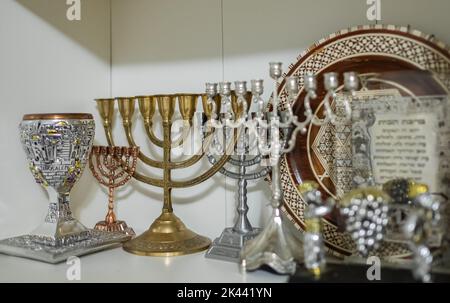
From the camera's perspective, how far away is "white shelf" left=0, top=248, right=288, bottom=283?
739 millimetres

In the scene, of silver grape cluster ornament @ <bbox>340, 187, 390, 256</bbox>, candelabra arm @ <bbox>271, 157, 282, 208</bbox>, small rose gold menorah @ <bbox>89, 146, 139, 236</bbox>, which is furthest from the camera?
small rose gold menorah @ <bbox>89, 146, 139, 236</bbox>

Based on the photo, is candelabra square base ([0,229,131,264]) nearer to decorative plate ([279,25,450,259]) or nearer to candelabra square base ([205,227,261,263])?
candelabra square base ([205,227,261,263])

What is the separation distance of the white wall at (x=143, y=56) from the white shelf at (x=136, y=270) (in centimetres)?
17

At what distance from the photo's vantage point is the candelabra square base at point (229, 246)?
2.74 feet

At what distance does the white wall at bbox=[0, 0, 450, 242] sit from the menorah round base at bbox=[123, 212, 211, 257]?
0.12 meters

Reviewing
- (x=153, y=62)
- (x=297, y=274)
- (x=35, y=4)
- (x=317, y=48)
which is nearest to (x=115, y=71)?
(x=153, y=62)

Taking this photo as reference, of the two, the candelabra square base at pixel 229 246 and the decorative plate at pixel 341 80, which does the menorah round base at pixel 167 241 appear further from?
the decorative plate at pixel 341 80

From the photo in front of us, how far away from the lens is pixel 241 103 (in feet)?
2.93

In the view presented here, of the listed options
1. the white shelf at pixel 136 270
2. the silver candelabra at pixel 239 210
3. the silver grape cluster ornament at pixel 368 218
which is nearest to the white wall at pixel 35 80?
the white shelf at pixel 136 270

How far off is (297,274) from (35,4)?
2.39ft

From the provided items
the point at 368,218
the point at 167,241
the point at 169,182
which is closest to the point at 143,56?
the point at 169,182

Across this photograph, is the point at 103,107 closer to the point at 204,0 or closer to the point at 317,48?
the point at 204,0

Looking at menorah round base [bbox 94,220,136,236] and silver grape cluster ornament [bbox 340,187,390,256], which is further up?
silver grape cluster ornament [bbox 340,187,390,256]

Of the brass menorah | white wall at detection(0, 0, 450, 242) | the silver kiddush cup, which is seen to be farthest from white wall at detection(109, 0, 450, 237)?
the silver kiddush cup
